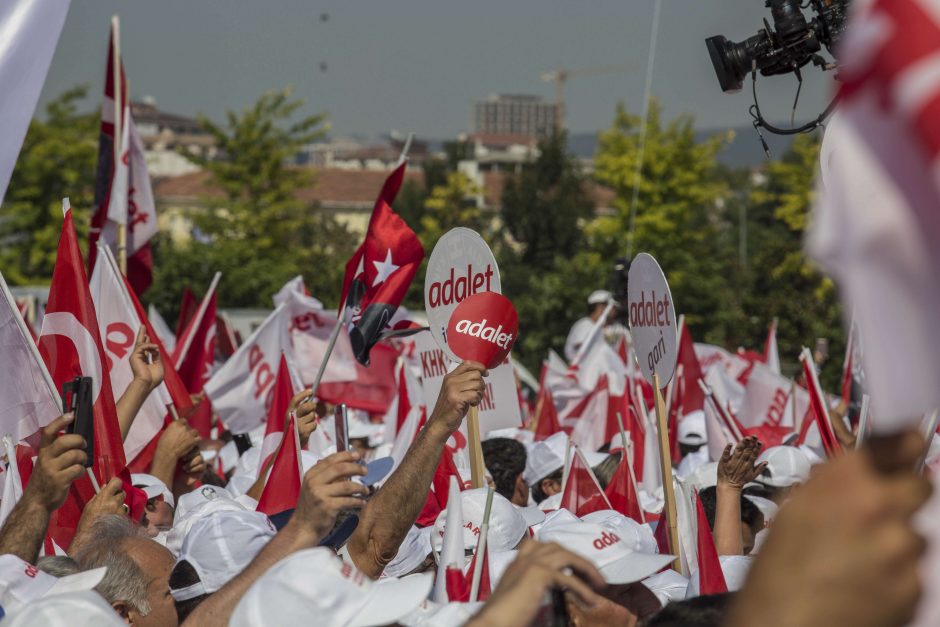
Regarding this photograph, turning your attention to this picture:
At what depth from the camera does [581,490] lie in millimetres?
5406

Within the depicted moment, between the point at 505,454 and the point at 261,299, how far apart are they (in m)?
22.8

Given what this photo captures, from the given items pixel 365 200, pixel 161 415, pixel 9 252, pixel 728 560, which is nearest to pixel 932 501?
pixel 728 560

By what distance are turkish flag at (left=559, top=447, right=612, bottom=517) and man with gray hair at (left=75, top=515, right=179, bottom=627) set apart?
2191mm

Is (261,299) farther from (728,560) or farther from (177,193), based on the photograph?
(177,193)

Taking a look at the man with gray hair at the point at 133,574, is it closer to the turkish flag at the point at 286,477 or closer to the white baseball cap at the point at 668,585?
the turkish flag at the point at 286,477

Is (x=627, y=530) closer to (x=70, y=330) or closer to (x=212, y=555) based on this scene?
(x=212, y=555)

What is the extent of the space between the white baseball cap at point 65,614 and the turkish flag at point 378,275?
13.2ft

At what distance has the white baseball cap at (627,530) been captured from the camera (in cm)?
359

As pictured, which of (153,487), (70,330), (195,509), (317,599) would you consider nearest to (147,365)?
(70,330)

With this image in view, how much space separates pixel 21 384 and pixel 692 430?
5439mm

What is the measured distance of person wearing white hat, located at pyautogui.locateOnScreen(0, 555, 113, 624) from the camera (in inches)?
106

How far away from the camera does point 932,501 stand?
4.60 ft

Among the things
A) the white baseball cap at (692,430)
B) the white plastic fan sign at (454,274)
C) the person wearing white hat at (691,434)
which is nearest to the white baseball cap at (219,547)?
the white plastic fan sign at (454,274)

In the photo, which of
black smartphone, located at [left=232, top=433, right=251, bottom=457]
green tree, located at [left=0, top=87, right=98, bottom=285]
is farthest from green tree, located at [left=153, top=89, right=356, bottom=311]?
black smartphone, located at [left=232, top=433, right=251, bottom=457]
